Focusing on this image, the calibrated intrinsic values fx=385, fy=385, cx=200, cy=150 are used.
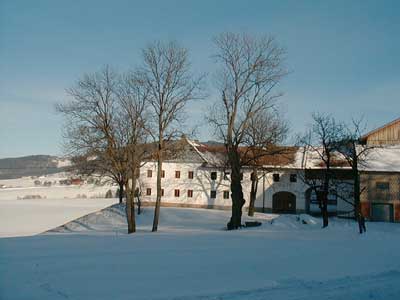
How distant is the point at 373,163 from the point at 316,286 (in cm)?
3685

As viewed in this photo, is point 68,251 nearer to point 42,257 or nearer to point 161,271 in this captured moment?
point 42,257

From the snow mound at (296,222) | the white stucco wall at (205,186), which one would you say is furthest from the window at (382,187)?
the snow mound at (296,222)

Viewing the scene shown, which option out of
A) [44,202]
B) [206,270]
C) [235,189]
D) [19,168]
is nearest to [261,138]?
[235,189]

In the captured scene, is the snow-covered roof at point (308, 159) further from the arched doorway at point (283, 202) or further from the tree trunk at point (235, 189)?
the tree trunk at point (235, 189)

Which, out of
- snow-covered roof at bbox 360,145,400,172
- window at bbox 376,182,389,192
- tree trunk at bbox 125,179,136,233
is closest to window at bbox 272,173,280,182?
snow-covered roof at bbox 360,145,400,172

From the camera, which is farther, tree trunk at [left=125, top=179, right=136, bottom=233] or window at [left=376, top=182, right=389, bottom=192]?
window at [left=376, top=182, right=389, bottom=192]

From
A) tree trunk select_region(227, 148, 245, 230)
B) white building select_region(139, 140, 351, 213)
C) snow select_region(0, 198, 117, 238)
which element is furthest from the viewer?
white building select_region(139, 140, 351, 213)

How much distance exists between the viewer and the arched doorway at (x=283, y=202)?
52594 millimetres

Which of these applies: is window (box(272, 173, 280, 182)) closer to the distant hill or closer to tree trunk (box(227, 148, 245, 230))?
tree trunk (box(227, 148, 245, 230))

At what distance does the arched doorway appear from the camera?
52594mm

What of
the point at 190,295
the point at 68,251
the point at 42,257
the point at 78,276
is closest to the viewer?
the point at 190,295

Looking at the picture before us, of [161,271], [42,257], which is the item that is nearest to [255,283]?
[161,271]

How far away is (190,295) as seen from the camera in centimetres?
847

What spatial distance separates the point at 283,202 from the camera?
52938 mm
